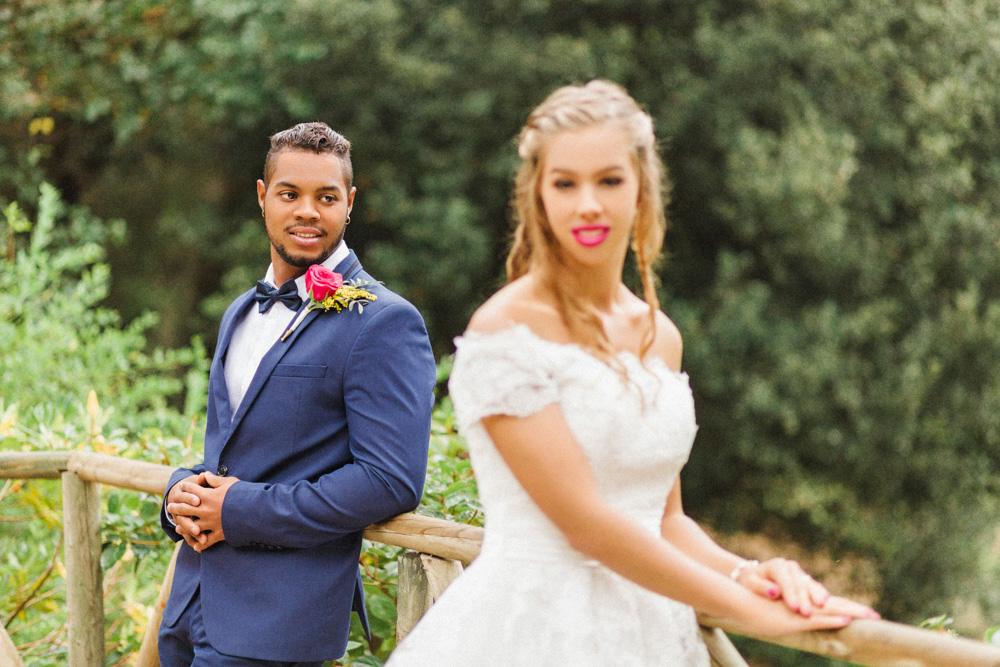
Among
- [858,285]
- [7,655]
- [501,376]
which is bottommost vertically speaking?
[7,655]

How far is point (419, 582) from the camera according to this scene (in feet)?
7.10

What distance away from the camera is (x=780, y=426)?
9.36 metres

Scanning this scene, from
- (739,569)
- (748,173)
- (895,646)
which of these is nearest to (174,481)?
(739,569)

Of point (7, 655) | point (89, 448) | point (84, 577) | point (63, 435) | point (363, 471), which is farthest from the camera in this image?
point (63, 435)

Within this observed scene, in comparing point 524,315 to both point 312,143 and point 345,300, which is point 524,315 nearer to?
point 345,300

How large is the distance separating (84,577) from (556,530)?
2.13 metres

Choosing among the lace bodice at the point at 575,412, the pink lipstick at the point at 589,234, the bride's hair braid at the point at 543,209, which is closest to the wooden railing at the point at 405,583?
the lace bodice at the point at 575,412

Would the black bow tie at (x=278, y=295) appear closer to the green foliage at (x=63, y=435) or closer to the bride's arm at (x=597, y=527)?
the bride's arm at (x=597, y=527)

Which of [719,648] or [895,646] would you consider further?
[719,648]

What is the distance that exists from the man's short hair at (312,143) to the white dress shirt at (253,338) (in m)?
0.20

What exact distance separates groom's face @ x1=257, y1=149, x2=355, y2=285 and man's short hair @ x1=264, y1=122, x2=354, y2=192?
0.01 meters

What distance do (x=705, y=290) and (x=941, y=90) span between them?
2.94 m

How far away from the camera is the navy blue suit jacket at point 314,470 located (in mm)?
1958

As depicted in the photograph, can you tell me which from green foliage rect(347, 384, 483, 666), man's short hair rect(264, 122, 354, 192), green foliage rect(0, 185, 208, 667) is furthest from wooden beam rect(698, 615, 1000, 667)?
green foliage rect(0, 185, 208, 667)
